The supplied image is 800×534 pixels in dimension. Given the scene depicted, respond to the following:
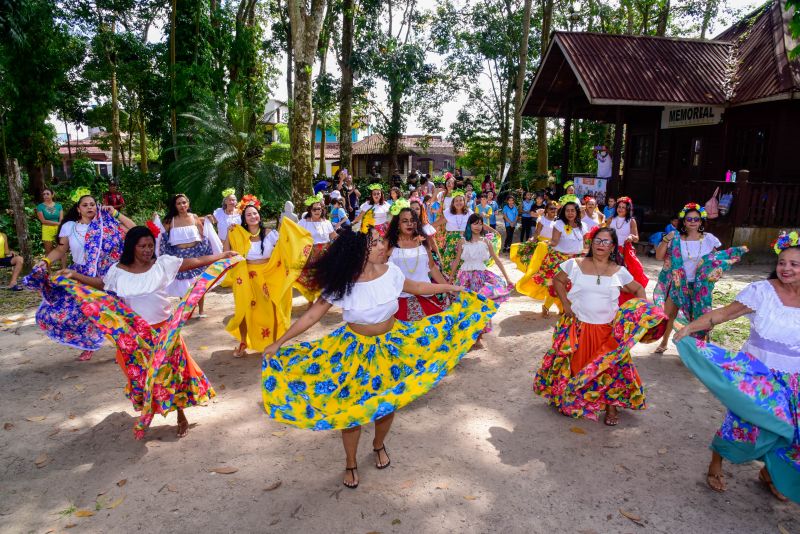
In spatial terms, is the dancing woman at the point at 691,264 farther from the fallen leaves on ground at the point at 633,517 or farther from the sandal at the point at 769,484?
the fallen leaves on ground at the point at 633,517

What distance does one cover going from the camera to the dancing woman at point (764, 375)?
3.22m

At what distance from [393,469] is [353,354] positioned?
3.28ft

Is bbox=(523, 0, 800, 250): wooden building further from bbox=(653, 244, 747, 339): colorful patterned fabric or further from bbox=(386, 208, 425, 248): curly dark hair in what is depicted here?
bbox=(386, 208, 425, 248): curly dark hair

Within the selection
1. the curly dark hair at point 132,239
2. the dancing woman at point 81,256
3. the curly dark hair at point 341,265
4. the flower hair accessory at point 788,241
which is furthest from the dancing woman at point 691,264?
the dancing woman at point 81,256

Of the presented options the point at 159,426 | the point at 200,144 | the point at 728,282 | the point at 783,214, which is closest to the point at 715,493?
the point at 159,426

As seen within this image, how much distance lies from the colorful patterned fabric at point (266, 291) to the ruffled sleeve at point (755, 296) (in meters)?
4.28

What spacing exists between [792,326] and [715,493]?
4.11ft

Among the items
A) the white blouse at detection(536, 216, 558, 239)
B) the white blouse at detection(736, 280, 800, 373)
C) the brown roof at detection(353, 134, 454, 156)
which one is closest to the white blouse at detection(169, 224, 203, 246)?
the white blouse at detection(536, 216, 558, 239)

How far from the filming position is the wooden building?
12.1 metres

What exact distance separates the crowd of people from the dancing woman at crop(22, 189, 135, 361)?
2cm

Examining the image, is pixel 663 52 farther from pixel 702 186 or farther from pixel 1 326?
pixel 1 326

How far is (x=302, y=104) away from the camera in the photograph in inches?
411

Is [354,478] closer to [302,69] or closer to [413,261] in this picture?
[413,261]

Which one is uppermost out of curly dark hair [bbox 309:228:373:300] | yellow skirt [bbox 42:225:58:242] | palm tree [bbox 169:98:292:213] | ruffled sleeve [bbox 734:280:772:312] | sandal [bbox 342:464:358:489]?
palm tree [bbox 169:98:292:213]
